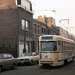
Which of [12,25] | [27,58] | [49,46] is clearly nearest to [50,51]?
[49,46]

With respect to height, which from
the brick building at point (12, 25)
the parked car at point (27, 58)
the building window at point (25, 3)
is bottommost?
the parked car at point (27, 58)

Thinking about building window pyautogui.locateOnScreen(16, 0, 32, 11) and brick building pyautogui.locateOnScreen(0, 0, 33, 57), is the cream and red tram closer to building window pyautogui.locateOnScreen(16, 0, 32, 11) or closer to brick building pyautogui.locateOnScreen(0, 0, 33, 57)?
brick building pyautogui.locateOnScreen(0, 0, 33, 57)

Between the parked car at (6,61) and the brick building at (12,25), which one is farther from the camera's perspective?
the brick building at (12,25)

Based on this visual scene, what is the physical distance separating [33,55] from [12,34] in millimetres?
8936

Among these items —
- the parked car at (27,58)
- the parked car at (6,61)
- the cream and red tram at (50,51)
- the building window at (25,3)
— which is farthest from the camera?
the building window at (25,3)

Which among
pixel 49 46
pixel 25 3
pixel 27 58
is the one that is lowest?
pixel 27 58

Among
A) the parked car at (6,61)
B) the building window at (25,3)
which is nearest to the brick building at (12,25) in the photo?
the building window at (25,3)

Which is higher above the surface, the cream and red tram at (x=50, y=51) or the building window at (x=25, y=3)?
the building window at (x=25, y=3)

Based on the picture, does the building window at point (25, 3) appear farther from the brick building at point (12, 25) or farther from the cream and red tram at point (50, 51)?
the cream and red tram at point (50, 51)

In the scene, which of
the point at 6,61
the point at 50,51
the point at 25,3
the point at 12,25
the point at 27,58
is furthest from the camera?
the point at 25,3

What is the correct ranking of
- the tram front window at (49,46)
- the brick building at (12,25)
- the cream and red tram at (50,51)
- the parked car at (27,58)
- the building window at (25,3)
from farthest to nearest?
1. the building window at (25,3)
2. the brick building at (12,25)
3. the parked car at (27,58)
4. the tram front window at (49,46)
5. the cream and red tram at (50,51)

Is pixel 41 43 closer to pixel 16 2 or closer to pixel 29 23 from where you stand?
pixel 16 2

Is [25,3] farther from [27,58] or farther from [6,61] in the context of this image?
[6,61]

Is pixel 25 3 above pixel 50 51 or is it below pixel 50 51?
above
